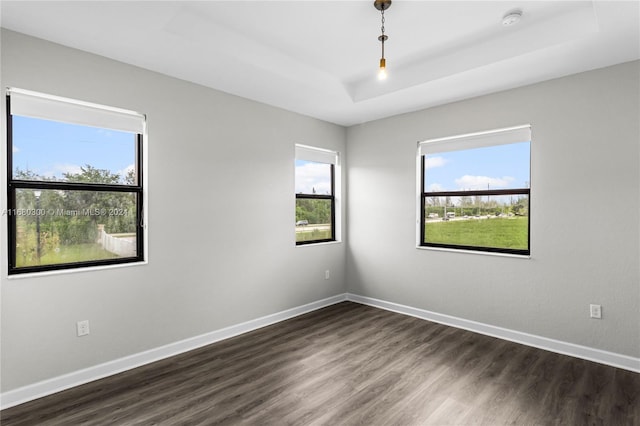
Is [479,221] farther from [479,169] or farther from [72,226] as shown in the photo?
[72,226]

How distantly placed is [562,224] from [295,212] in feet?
9.38

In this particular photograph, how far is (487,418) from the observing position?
89.1 inches

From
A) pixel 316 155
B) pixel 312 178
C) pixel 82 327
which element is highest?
pixel 316 155

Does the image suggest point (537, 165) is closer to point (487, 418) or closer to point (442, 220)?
point (442, 220)

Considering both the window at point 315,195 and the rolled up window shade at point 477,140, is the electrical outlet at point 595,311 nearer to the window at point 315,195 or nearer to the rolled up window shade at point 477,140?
the rolled up window shade at point 477,140

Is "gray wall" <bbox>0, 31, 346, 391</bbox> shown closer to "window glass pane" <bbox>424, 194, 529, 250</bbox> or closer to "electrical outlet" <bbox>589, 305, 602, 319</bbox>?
"window glass pane" <bbox>424, 194, 529, 250</bbox>

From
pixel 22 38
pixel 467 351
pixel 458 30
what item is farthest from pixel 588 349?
pixel 22 38

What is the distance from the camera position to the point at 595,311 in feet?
9.98

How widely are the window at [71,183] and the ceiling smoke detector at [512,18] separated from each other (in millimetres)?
3075

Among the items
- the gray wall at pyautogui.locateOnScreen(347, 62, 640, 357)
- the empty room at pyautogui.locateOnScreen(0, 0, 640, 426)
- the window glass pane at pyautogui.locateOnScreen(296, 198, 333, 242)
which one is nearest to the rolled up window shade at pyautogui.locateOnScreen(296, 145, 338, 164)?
the empty room at pyautogui.locateOnScreen(0, 0, 640, 426)

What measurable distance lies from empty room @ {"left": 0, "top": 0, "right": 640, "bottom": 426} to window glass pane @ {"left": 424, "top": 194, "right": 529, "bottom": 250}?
0.08 feet

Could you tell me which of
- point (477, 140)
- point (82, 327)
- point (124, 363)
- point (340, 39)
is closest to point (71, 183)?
point (82, 327)

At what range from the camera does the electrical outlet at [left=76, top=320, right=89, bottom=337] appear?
8.79 ft

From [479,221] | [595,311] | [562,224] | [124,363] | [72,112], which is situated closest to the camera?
[72,112]
